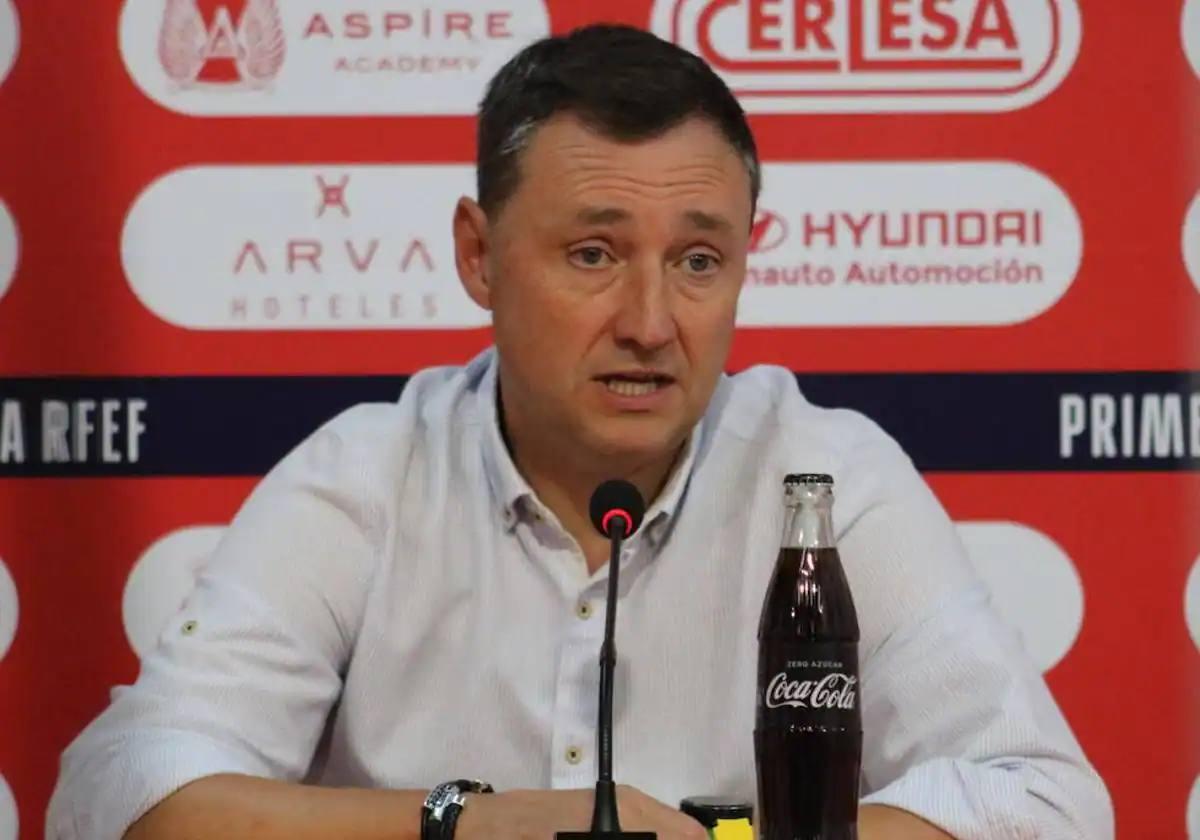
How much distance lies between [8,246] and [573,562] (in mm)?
1087

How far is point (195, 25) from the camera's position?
2650 millimetres

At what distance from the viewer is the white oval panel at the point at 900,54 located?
8.75ft

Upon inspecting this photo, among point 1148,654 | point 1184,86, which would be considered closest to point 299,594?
point 1148,654

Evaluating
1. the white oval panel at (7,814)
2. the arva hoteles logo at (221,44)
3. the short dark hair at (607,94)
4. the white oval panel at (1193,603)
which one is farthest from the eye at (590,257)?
the white oval panel at (7,814)

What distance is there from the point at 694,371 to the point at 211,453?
0.96 m

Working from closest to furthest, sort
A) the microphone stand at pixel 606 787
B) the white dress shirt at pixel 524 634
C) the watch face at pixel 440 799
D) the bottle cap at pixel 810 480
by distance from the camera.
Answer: the microphone stand at pixel 606 787, the bottle cap at pixel 810 480, the watch face at pixel 440 799, the white dress shirt at pixel 524 634

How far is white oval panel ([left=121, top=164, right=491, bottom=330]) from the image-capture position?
2656mm

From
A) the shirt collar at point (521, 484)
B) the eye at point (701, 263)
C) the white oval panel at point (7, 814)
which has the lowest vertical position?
the white oval panel at point (7, 814)

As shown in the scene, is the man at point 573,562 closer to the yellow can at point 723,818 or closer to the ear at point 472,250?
the ear at point 472,250

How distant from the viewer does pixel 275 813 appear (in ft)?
5.89

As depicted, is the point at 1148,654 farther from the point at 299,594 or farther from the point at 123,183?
the point at 123,183

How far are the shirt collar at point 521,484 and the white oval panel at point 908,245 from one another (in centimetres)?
51

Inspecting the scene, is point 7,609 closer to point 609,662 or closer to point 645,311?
point 645,311

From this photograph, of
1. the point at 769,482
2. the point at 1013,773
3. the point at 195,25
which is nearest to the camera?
the point at 1013,773
